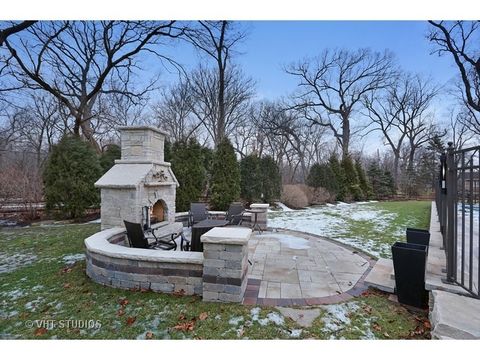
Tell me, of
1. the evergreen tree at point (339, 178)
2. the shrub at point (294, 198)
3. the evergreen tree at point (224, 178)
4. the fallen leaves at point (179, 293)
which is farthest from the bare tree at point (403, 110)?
the fallen leaves at point (179, 293)

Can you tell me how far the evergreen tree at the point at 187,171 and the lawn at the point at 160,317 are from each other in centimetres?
688

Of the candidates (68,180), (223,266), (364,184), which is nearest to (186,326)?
(223,266)

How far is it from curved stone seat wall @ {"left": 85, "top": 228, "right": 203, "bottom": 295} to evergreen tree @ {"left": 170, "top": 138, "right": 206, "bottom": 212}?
698 centimetres

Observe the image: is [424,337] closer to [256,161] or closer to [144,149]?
[144,149]

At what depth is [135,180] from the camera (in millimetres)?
4926

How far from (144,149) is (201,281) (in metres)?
3.41

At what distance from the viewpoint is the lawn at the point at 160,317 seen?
238 centimetres

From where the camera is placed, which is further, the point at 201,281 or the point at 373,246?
the point at 373,246

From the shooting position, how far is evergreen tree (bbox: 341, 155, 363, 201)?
17.5 m

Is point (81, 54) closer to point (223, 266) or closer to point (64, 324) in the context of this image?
point (64, 324)

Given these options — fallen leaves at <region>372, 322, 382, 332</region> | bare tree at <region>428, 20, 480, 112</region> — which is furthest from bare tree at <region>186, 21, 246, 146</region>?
fallen leaves at <region>372, 322, 382, 332</region>

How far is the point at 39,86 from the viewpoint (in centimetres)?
1263

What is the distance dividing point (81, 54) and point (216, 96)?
8.67 meters

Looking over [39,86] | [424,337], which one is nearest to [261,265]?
[424,337]
